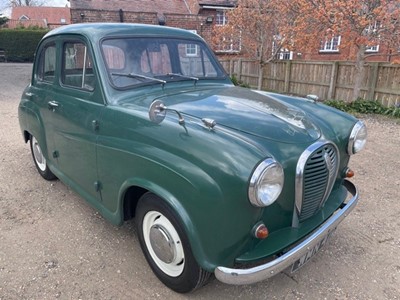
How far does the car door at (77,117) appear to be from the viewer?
9.36 ft

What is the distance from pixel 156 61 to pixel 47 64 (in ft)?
4.82

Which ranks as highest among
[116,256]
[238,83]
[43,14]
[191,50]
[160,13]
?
[43,14]

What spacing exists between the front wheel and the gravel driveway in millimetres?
142

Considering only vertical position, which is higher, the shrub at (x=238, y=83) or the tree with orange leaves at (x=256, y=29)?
the tree with orange leaves at (x=256, y=29)

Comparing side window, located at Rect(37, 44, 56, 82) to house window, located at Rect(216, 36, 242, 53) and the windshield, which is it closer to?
the windshield

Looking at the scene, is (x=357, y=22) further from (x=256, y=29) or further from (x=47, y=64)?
(x=47, y=64)

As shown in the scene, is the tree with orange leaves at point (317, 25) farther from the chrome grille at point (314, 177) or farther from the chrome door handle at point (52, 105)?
the chrome door handle at point (52, 105)

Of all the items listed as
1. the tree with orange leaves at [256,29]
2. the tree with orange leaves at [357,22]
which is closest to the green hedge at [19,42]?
the tree with orange leaves at [256,29]

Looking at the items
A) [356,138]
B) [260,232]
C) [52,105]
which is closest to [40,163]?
[52,105]

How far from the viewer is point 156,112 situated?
7.30 ft

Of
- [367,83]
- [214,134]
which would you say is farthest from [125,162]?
[367,83]

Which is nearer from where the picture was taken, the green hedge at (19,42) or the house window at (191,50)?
the house window at (191,50)

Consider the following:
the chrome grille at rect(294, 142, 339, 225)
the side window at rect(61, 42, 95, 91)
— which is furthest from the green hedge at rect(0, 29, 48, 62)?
the chrome grille at rect(294, 142, 339, 225)

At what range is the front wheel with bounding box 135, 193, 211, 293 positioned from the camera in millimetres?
2211
